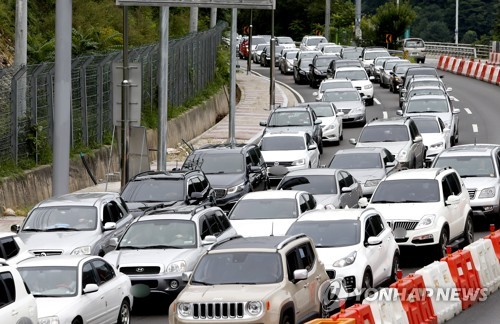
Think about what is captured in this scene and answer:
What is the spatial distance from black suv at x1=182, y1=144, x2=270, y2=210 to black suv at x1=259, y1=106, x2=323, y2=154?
832 centimetres

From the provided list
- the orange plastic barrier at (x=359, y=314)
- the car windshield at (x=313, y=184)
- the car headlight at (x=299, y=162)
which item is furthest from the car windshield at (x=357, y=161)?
the orange plastic barrier at (x=359, y=314)

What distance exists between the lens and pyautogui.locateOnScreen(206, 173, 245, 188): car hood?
31297mm

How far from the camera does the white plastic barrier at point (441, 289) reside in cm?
1866

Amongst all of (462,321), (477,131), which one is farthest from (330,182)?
(477,131)

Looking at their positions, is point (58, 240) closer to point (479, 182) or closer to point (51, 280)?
point (51, 280)

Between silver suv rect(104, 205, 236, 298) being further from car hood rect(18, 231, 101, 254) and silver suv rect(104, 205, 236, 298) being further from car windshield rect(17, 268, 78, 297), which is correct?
car windshield rect(17, 268, 78, 297)

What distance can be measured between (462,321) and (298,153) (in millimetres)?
18256

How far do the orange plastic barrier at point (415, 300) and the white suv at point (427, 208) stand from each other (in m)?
5.41

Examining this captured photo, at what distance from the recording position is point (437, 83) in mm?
52281

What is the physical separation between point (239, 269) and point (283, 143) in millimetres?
20256

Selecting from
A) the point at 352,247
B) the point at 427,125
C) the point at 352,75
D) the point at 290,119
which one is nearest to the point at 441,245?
the point at 352,247

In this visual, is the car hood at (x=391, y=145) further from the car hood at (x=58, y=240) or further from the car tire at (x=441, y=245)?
the car hood at (x=58, y=240)

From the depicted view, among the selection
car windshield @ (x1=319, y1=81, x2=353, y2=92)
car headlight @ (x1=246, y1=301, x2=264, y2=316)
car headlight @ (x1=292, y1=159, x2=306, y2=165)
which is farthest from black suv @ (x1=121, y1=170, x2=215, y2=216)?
car windshield @ (x1=319, y1=81, x2=353, y2=92)

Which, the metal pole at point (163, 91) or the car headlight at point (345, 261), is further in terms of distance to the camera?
the metal pole at point (163, 91)
